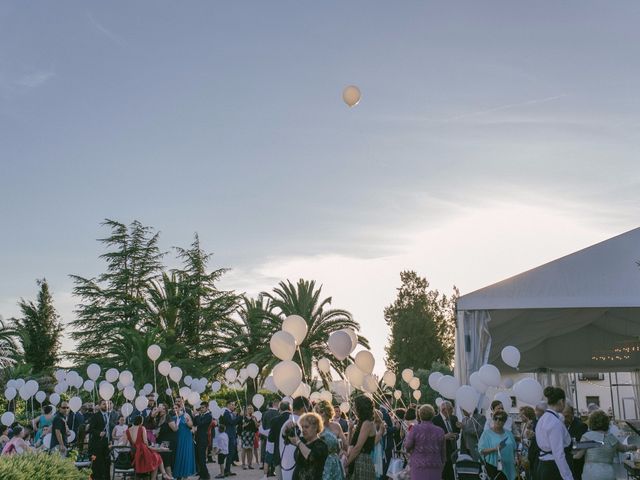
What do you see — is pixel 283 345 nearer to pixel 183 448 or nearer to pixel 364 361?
pixel 364 361

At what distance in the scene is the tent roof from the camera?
532 inches

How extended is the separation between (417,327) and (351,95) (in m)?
32.9

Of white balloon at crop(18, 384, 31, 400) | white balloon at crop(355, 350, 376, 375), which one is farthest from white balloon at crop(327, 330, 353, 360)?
white balloon at crop(18, 384, 31, 400)

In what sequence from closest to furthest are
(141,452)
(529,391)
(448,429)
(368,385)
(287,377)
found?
(287,377) < (529,391) < (448,429) < (368,385) < (141,452)

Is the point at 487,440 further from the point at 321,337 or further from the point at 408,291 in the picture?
the point at 408,291

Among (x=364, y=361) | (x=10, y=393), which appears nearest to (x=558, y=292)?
(x=364, y=361)

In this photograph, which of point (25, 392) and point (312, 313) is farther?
point (312, 313)

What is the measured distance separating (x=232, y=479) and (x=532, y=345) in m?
11.1

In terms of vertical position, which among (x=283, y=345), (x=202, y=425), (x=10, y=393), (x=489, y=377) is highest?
(x=283, y=345)

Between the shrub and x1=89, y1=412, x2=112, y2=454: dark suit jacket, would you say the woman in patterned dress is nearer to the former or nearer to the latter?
the shrub

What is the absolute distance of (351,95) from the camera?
34.1 feet

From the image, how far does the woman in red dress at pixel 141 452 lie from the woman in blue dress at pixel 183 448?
1410mm

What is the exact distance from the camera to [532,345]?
2086 centimetres

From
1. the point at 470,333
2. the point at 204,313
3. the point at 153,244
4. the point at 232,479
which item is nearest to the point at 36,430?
the point at 232,479
